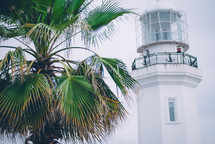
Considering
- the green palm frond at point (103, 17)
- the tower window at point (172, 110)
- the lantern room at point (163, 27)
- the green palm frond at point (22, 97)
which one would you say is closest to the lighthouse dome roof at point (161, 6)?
the lantern room at point (163, 27)

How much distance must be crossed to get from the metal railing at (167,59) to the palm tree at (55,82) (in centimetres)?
557

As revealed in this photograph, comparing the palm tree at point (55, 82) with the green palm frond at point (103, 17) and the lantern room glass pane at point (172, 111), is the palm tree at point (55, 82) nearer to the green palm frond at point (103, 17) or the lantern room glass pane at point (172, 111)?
the green palm frond at point (103, 17)

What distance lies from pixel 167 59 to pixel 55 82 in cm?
695

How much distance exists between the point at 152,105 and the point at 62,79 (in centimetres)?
678

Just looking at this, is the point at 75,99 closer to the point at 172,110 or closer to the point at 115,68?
the point at 115,68

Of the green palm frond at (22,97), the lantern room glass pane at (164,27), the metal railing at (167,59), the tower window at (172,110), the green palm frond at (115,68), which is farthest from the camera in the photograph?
the lantern room glass pane at (164,27)

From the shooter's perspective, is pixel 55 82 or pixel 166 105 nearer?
pixel 55 82

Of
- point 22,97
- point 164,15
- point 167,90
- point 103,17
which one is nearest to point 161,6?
point 164,15

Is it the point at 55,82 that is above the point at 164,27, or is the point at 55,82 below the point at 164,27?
below

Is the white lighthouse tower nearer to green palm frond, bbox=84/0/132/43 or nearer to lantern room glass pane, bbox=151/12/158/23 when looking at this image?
lantern room glass pane, bbox=151/12/158/23

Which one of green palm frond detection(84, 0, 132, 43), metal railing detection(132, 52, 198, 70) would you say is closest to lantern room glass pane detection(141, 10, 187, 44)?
metal railing detection(132, 52, 198, 70)

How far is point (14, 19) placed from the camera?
552 centimetres

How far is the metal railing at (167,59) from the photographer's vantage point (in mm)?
11461

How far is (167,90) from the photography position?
1106 centimetres
